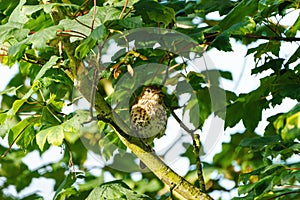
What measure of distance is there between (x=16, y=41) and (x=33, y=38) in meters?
0.21

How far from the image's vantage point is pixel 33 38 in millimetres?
2043

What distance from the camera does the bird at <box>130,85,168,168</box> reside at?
2.78 m

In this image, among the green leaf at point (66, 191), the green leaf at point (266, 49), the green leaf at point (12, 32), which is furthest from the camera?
the green leaf at point (266, 49)

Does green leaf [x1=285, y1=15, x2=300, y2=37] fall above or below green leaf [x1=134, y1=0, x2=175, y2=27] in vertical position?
below

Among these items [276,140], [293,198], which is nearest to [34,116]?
[276,140]

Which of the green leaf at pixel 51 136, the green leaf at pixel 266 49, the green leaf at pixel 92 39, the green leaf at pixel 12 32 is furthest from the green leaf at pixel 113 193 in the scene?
the green leaf at pixel 266 49

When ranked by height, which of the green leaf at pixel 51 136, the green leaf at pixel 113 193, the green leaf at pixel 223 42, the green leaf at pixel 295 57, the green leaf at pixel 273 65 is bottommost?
the green leaf at pixel 113 193

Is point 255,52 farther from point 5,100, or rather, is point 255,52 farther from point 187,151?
point 5,100

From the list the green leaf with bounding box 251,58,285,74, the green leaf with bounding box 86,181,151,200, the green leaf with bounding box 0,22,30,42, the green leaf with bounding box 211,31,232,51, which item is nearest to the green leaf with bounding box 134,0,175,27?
the green leaf with bounding box 211,31,232,51

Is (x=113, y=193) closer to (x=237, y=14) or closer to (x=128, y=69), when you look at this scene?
(x=128, y=69)

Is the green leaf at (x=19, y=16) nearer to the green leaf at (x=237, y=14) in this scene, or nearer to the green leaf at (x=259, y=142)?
the green leaf at (x=237, y=14)

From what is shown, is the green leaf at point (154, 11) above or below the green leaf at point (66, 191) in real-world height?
above

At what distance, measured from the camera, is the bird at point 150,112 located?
9.13 feet

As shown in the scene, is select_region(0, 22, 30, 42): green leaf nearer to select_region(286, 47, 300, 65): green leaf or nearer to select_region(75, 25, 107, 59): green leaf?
select_region(75, 25, 107, 59): green leaf
